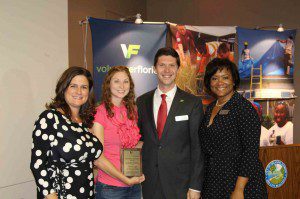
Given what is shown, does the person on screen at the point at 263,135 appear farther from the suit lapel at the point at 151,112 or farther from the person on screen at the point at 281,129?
the suit lapel at the point at 151,112

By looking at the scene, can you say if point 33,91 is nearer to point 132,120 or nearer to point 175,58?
point 132,120

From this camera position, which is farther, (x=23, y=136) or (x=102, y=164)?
(x=23, y=136)

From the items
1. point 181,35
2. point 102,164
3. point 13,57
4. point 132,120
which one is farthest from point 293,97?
point 13,57

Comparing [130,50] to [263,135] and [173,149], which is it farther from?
[263,135]

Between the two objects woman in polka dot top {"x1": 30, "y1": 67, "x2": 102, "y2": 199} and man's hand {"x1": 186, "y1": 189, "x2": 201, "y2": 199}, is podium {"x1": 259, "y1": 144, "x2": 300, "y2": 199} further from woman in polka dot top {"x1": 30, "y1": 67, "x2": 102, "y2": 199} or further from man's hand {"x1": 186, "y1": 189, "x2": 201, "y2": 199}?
woman in polka dot top {"x1": 30, "y1": 67, "x2": 102, "y2": 199}

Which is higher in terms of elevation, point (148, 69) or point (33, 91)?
point (148, 69)

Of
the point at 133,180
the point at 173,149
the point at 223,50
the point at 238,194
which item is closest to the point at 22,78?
the point at 133,180

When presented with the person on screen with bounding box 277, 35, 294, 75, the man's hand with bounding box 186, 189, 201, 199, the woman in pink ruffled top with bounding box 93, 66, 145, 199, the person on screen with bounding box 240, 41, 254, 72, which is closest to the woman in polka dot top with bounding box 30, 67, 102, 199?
the woman in pink ruffled top with bounding box 93, 66, 145, 199

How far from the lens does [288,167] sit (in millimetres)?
3924

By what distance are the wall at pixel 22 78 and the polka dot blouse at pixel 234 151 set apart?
1.74m

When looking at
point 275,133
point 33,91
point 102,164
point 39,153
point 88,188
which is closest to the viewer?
point 39,153

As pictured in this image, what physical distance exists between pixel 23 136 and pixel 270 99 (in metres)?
3.53

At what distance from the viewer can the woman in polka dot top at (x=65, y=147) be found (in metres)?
1.99

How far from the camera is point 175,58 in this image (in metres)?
2.73
